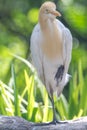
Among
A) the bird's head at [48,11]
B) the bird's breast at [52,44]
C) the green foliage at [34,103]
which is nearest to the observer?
the bird's head at [48,11]

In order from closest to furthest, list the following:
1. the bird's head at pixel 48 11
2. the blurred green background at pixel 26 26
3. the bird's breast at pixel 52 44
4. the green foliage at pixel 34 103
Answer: the bird's head at pixel 48 11
the bird's breast at pixel 52 44
the green foliage at pixel 34 103
the blurred green background at pixel 26 26

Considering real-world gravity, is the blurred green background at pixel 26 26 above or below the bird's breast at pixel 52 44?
below

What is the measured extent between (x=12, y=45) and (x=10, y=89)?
2894 millimetres

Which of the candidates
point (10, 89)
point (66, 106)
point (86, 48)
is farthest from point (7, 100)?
point (86, 48)

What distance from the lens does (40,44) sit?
4.05 meters

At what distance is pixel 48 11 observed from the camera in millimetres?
3902

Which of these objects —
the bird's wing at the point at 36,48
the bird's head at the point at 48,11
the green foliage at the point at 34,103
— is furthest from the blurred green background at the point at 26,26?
the bird's head at the point at 48,11

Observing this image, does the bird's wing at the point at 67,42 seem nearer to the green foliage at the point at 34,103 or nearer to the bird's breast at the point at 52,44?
the bird's breast at the point at 52,44

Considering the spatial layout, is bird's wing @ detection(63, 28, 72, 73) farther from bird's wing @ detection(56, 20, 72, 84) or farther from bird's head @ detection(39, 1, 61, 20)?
bird's head @ detection(39, 1, 61, 20)

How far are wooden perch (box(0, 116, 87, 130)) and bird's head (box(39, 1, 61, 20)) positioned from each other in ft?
2.19

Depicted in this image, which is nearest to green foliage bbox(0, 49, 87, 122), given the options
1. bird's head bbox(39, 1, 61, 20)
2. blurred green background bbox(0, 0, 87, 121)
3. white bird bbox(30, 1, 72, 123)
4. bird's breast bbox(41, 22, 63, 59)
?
white bird bbox(30, 1, 72, 123)

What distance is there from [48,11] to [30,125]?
28.7 inches

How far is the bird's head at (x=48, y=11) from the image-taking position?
12.8 ft

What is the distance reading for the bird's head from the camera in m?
3.90
